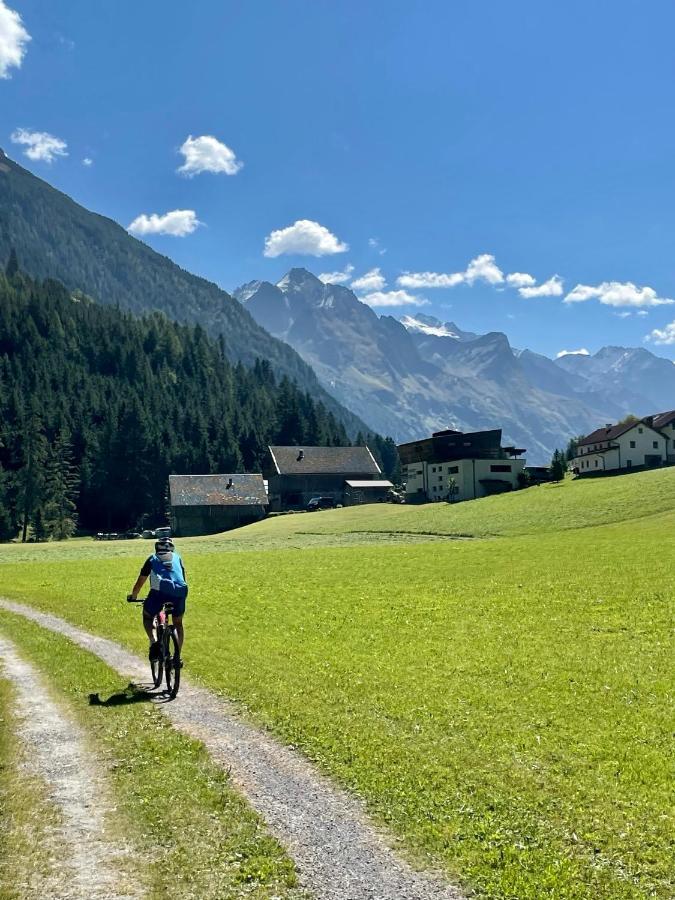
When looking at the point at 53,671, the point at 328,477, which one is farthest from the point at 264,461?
the point at 53,671

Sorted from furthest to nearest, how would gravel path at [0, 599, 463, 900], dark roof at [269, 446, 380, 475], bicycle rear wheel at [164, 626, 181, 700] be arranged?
dark roof at [269, 446, 380, 475], bicycle rear wheel at [164, 626, 181, 700], gravel path at [0, 599, 463, 900]

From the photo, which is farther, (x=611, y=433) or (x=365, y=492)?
(x=365, y=492)

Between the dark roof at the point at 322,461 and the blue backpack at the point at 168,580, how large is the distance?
134 m

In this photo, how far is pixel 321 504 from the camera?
140625 millimetres

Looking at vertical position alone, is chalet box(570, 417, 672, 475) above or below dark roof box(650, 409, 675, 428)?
below

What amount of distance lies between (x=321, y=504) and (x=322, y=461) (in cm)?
1705

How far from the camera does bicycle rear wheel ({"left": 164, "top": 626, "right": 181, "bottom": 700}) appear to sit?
50.3ft

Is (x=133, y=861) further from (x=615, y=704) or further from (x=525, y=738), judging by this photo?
(x=615, y=704)

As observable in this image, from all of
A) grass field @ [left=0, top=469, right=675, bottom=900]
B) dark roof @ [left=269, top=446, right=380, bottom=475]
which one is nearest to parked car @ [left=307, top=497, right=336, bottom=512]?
dark roof @ [left=269, top=446, right=380, bottom=475]

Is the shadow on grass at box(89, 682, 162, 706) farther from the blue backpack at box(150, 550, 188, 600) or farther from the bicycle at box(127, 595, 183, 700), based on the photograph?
the blue backpack at box(150, 550, 188, 600)

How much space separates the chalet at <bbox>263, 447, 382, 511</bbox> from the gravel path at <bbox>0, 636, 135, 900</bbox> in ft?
A: 444

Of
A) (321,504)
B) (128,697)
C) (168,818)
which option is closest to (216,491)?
(321,504)

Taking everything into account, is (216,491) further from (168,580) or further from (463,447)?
(168,580)

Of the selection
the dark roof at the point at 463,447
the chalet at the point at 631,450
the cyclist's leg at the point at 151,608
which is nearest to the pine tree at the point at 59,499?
the dark roof at the point at 463,447
